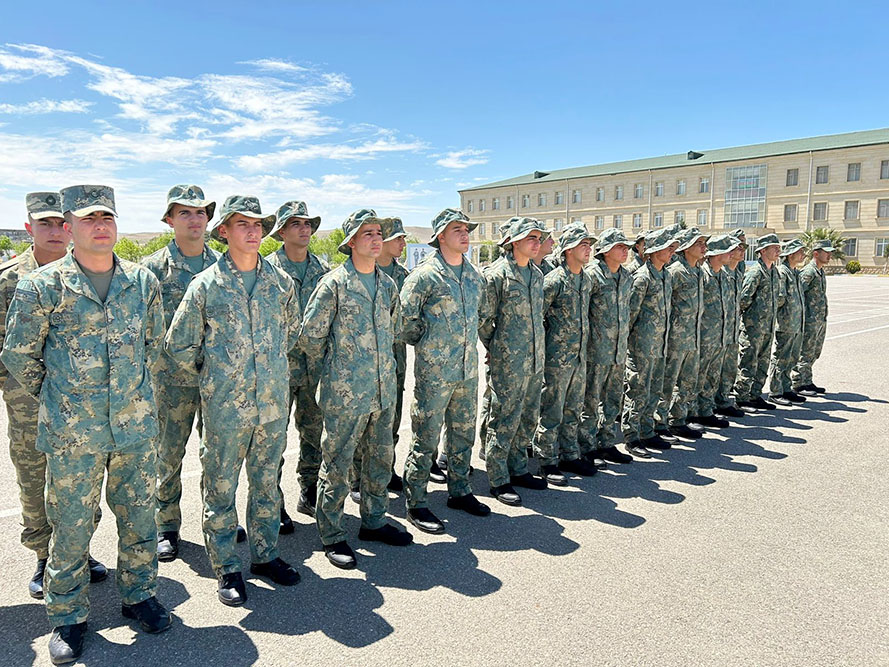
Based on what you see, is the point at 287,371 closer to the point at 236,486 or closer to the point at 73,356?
the point at 236,486

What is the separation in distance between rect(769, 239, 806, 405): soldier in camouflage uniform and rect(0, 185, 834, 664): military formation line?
2594 mm

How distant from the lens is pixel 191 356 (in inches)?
135

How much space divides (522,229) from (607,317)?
4.34 ft

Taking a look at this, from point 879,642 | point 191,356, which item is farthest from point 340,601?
point 879,642

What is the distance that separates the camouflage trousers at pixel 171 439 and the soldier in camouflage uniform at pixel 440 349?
1.51 meters

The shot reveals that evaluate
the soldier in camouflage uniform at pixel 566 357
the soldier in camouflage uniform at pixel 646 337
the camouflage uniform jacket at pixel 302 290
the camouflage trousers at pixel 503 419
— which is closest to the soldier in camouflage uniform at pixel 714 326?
the soldier in camouflage uniform at pixel 646 337

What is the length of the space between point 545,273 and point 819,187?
5506 cm

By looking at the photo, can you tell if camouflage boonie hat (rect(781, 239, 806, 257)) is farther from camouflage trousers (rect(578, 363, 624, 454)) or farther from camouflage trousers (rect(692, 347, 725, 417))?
camouflage trousers (rect(578, 363, 624, 454))

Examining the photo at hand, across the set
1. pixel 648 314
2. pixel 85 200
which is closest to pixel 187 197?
pixel 85 200

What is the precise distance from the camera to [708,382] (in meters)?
7.37

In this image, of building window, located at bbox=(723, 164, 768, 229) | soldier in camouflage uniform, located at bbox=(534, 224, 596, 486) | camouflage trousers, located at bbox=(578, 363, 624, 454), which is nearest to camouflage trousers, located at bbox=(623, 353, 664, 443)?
camouflage trousers, located at bbox=(578, 363, 624, 454)

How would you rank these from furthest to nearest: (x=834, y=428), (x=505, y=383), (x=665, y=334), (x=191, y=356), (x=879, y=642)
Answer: (x=834, y=428) → (x=665, y=334) → (x=505, y=383) → (x=191, y=356) → (x=879, y=642)

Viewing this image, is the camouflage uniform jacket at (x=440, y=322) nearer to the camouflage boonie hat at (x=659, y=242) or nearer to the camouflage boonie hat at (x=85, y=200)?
the camouflage boonie hat at (x=85, y=200)

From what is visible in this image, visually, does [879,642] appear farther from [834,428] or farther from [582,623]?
[834,428]
